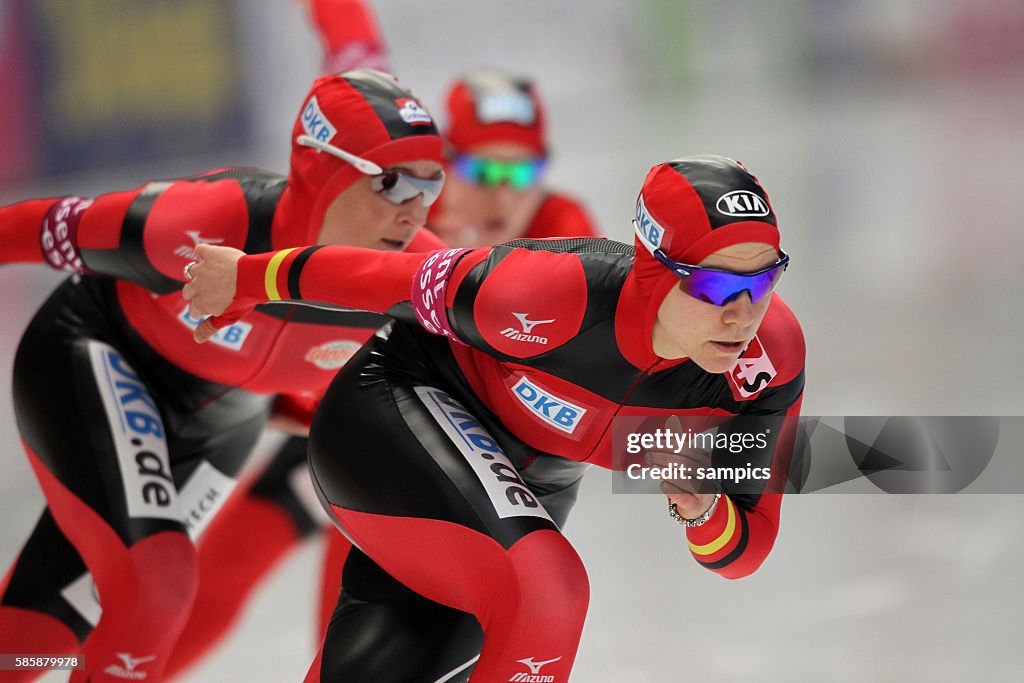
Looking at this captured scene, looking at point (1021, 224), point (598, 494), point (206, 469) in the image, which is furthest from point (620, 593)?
point (1021, 224)

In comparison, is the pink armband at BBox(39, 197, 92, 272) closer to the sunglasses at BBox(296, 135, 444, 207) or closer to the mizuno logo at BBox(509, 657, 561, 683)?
the sunglasses at BBox(296, 135, 444, 207)

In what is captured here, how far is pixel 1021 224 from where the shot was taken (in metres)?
8.94

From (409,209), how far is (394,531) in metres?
1.04

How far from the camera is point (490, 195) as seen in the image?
5.38 m

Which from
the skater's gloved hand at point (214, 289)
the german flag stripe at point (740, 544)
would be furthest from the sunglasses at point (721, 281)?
the skater's gloved hand at point (214, 289)

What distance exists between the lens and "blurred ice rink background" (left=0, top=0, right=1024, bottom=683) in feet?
13.9

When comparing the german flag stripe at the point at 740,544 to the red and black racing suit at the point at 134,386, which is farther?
the red and black racing suit at the point at 134,386

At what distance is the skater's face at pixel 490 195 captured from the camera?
5250 millimetres

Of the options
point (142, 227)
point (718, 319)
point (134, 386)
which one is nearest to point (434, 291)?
point (718, 319)

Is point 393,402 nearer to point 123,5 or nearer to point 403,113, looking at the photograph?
point 403,113

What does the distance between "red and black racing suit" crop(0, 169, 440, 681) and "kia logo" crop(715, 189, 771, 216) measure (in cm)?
130

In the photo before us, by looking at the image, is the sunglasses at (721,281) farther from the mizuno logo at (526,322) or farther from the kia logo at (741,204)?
the mizuno logo at (526,322)

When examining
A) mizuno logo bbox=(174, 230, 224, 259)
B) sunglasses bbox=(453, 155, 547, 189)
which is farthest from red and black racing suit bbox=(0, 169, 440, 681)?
sunglasses bbox=(453, 155, 547, 189)

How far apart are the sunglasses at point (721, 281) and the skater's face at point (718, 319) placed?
13mm
